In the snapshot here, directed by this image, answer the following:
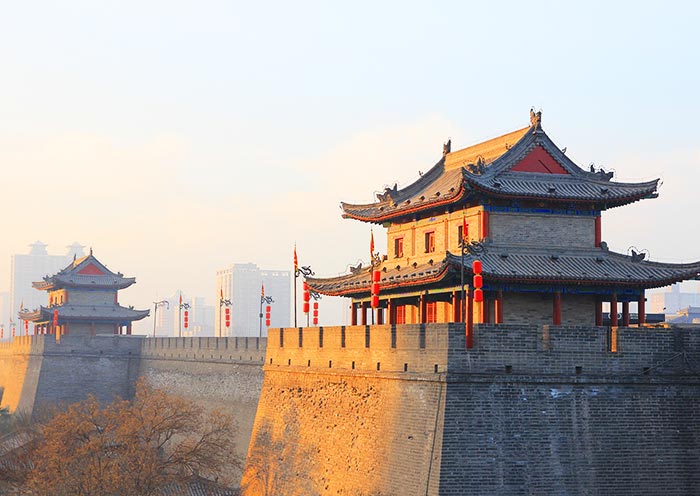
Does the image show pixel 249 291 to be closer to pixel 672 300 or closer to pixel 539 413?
pixel 672 300

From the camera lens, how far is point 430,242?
24.5 m

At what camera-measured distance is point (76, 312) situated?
166ft

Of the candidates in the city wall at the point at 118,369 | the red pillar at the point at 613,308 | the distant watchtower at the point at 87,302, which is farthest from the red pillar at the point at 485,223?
the distant watchtower at the point at 87,302

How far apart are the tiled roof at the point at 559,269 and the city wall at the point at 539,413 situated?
2483 millimetres

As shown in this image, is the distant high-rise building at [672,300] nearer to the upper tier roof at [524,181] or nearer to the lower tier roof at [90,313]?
the lower tier roof at [90,313]

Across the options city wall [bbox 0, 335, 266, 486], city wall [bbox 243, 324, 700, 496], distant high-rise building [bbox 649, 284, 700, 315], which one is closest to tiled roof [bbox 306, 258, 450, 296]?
city wall [bbox 243, 324, 700, 496]

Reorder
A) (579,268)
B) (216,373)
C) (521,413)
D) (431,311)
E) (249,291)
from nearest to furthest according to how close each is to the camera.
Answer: (521,413), (579,268), (431,311), (216,373), (249,291)

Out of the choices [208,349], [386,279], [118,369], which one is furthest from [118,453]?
[118,369]

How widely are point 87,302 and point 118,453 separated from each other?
28.3 meters

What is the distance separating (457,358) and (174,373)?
23498 mm

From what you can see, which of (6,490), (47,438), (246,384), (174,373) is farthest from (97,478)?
(174,373)

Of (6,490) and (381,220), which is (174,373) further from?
(381,220)

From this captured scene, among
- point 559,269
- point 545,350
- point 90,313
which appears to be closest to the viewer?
point 545,350

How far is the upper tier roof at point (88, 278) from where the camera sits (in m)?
51.0
